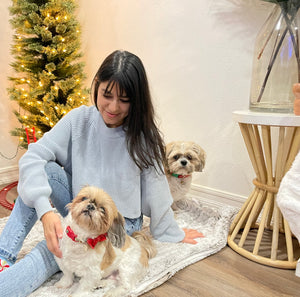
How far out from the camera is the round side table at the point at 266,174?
1559 millimetres

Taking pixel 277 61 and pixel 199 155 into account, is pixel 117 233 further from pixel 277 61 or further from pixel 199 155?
pixel 277 61

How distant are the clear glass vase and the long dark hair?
0.64 meters

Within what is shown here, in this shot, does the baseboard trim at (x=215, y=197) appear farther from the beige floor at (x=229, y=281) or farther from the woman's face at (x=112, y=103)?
the woman's face at (x=112, y=103)

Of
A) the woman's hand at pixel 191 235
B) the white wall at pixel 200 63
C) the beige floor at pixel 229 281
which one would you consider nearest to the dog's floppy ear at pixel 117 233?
the beige floor at pixel 229 281

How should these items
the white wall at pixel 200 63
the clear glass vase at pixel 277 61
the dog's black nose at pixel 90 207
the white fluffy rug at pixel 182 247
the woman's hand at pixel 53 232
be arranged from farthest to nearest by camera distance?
1. the white wall at pixel 200 63
2. the clear glass vase at pixel 277 61
3. the white fluffy rug at pixel 182 247
4. the woman's hand at pixel 53 232
5. the dog's black nose at pixel 90 207

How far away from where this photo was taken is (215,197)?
2438 mm

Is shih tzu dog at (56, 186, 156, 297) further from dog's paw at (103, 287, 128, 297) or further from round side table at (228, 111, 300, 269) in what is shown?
round side table at (228, 111, 300, 269)

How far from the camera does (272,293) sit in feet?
4.60

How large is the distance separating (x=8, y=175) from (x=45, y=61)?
122cm

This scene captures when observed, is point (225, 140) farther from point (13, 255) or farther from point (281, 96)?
point (13, 255)

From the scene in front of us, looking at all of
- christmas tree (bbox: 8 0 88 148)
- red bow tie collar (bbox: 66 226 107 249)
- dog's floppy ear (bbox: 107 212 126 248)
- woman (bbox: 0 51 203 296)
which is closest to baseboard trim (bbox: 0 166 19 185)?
christmas tree (bbox: 8 0 88 148)

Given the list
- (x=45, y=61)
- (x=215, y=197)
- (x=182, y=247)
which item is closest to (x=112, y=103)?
(x=182, y=247)

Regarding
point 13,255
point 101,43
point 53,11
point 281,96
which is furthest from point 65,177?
point 101,43

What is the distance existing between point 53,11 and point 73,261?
2050 millimetres
